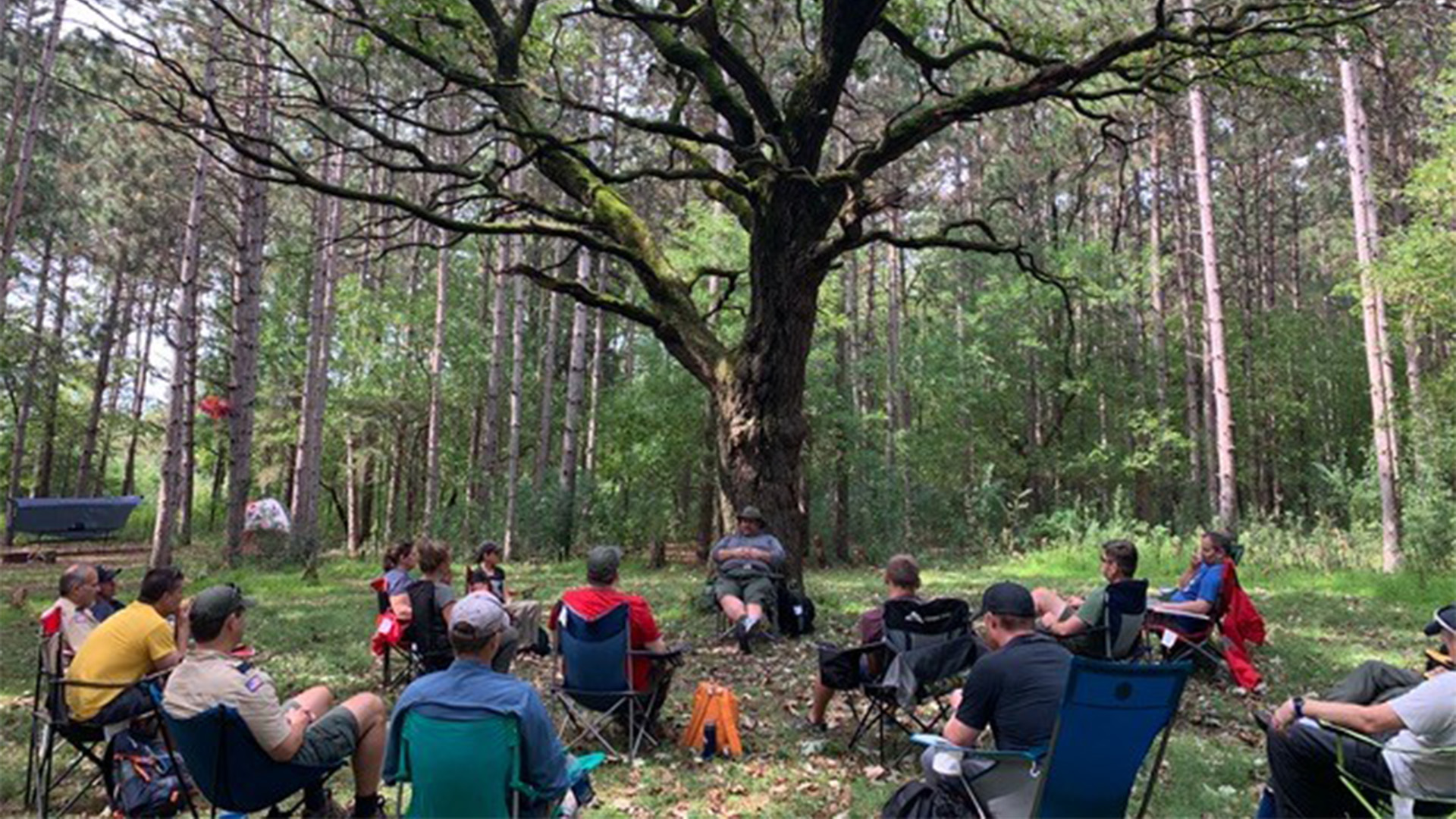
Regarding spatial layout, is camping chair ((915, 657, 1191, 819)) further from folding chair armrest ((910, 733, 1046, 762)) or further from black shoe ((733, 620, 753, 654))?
Result: black shoe ((733, 620, 753, 654))

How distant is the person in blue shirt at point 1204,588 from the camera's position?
599 centimetres

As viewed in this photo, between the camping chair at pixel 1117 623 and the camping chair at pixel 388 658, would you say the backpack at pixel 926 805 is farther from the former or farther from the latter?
the camping chair at pixel 388 658

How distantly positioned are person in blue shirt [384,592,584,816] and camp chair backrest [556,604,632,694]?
60.3 inches

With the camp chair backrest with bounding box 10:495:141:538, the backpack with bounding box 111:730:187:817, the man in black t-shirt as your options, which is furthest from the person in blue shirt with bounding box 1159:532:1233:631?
the camp chair backrest with bounding box 10:495:141:538

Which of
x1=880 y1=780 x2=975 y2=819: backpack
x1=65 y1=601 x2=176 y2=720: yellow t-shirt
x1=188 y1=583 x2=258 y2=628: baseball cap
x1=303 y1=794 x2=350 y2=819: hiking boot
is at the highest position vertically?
x1=188 y1=583 x2=258 y2=628: baseball cap

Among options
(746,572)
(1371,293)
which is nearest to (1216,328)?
(1371,293)

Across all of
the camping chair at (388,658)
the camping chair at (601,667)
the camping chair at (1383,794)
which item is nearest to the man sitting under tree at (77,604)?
the camping chair at (388,658)

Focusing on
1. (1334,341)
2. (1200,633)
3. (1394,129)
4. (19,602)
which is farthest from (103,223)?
(1334,341)

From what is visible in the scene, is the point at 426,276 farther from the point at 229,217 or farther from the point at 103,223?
the point at 103,223

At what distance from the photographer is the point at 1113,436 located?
22.9 m

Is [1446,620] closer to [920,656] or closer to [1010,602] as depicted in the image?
[1010,602]

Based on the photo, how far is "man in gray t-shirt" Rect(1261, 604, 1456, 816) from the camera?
297 centimetres

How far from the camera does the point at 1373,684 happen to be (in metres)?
3.32

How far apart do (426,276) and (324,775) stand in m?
26.1
